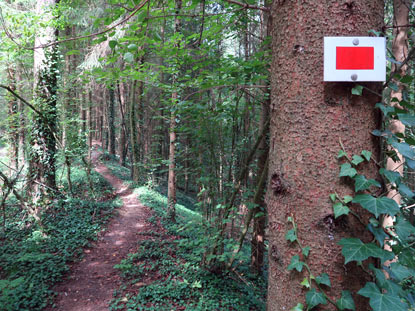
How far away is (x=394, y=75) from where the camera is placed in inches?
39.8

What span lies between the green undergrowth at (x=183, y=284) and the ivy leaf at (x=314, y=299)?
2818mm

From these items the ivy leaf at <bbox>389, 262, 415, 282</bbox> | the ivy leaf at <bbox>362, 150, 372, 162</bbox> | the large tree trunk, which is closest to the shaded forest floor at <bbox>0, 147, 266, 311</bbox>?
the large tree trunk

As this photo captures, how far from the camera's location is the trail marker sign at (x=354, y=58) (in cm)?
92

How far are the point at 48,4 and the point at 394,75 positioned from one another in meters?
7.56

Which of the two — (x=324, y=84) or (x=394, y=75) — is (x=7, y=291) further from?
(x=394, y=75)

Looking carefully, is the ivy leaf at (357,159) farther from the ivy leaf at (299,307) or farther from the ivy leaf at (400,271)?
the ivy leaf at (299,307)

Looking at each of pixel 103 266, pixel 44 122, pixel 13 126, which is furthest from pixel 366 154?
pixel 13 126

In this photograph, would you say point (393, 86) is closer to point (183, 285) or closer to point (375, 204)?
point (375, 204)

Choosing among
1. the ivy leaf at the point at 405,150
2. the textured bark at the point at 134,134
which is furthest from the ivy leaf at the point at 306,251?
the textured bark at the point at 134,134

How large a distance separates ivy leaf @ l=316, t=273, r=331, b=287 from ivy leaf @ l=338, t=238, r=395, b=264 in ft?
0.36

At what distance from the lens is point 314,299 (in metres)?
0.90

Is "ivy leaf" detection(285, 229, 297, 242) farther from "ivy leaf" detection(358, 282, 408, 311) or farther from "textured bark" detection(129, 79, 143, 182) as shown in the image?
"textured bark" detection(129, 79, 143, 182)

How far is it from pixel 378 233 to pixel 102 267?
523 cm

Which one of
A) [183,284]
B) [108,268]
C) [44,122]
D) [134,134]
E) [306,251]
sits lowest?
[108,268]
